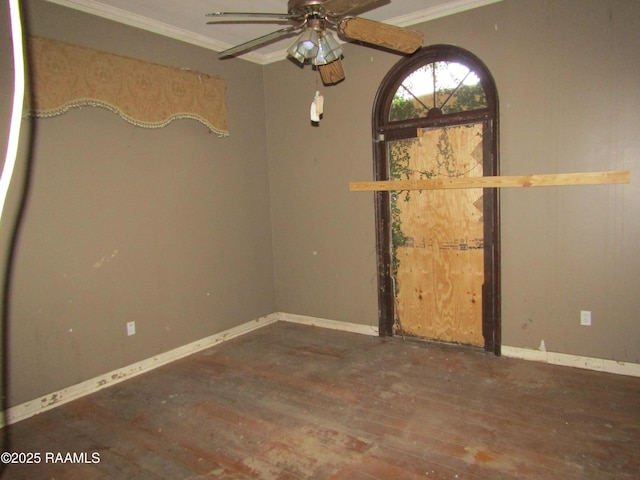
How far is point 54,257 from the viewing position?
2.78 meters

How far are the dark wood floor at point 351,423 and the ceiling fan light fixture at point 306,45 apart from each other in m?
2.08

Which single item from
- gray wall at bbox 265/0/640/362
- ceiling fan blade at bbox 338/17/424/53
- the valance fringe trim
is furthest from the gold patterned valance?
ceiling fan blade at bbox 338/17/424/53

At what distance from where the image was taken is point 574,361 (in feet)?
9.95

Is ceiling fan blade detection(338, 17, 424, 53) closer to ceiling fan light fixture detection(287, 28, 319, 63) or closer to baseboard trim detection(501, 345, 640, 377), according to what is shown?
ceiling fan light fixture detection(287, 28, 319, 63)

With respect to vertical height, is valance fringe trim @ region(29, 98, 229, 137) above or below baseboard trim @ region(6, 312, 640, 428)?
above

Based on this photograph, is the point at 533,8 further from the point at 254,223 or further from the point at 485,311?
the point at 254,223

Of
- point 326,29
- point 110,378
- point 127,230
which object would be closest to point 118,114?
point 127,230

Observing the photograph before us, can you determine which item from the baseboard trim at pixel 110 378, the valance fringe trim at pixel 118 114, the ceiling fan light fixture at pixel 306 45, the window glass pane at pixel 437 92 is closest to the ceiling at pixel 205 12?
the window glass pane at pixel 437 92

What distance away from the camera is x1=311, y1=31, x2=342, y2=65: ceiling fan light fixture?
2163mm

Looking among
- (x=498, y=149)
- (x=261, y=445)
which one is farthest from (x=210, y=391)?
(x=498, y=149)

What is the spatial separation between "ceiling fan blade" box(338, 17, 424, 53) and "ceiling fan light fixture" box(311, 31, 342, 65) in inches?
2.9

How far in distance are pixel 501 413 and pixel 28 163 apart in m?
3.27

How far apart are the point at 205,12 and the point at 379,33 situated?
1.71 m

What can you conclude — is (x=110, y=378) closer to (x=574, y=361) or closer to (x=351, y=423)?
(x=351, y=423)
